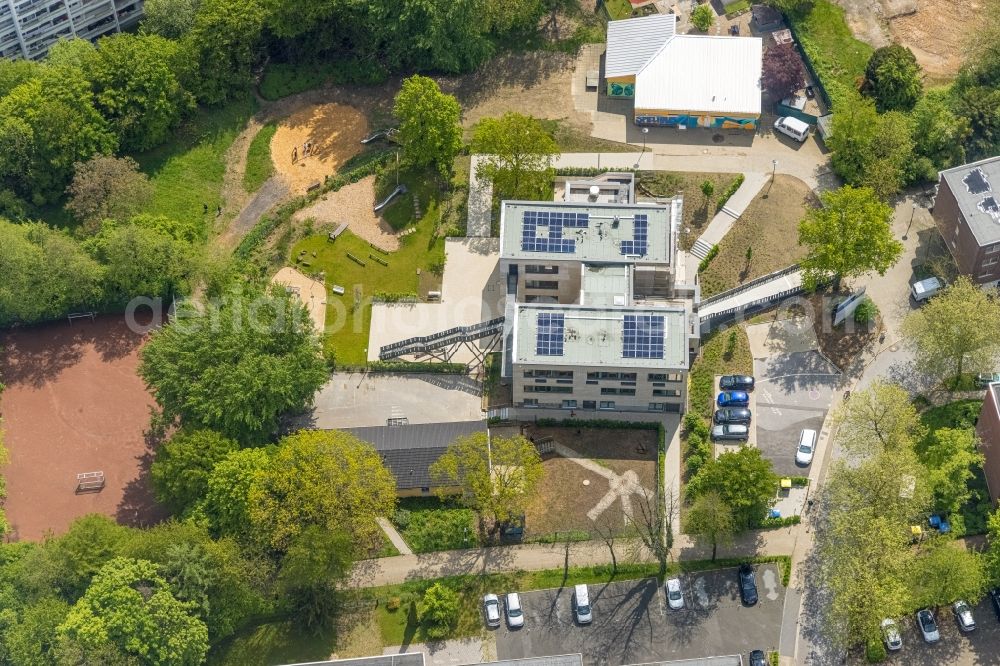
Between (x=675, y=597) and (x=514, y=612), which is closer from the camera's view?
(x=675, y=597)

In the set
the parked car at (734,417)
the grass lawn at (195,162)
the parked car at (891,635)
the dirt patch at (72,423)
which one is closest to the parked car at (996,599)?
the parked car at (891,635)

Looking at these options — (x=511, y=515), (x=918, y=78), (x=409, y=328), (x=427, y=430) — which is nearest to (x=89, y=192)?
(x=409, y=328)

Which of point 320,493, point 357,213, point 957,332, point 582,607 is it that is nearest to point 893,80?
point 957,332

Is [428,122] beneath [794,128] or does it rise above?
above

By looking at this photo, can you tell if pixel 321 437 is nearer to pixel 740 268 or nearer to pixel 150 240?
pixel 150 240

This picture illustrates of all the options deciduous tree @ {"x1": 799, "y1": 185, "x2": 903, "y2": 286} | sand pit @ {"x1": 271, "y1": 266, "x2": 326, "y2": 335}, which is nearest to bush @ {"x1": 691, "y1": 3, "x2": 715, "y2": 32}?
deciduous tree @ {"x1": 799, "y1": 185, "x2": 903, "y2": 286}

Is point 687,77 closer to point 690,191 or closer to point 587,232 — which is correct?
point 690,191
